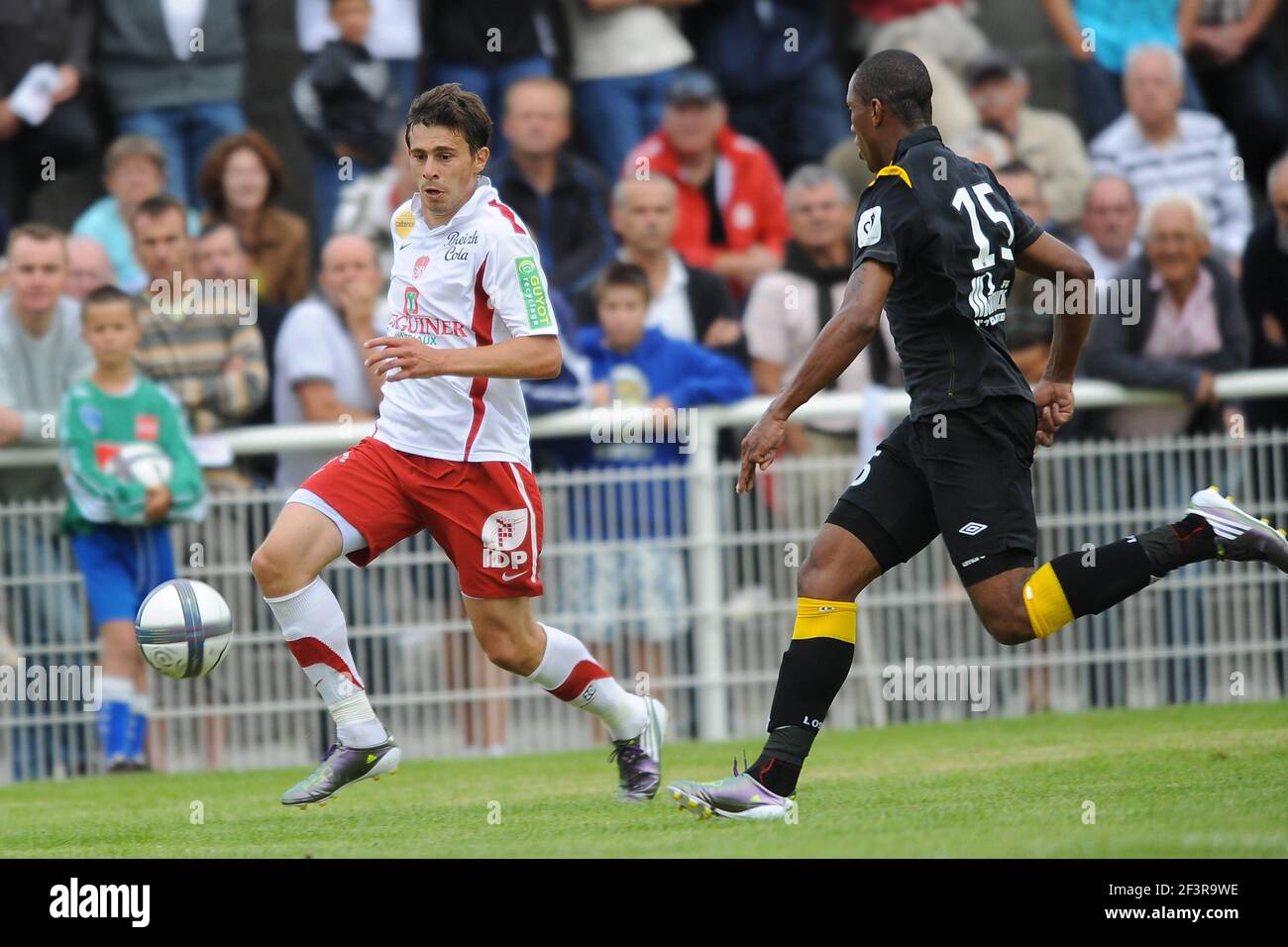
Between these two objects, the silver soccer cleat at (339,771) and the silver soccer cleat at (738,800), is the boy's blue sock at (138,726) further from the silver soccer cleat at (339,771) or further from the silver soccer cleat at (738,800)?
the silver soccer cleat at (738,800)

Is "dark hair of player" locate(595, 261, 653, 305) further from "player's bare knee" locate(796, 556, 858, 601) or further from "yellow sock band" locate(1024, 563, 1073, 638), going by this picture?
"yellow sock band" locate(1024, 563, 1073, 638)

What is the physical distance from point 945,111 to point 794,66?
3.60 feet

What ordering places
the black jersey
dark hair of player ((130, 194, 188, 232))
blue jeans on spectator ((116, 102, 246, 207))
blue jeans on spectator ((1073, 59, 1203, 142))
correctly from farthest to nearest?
blue jeans on spectator ((1073, 59, 1203, 142)) < blue jeans on spectator ((116, 102, 246, 207)) < dark hair of player ((130, 194, 188, 232)) < the black jersey

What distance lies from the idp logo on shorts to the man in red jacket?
18.2ft

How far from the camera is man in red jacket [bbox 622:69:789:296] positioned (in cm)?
1316

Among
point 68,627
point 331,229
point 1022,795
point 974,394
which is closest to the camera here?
point 974,394

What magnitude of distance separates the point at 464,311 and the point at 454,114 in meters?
0.72

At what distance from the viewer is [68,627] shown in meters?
11.4

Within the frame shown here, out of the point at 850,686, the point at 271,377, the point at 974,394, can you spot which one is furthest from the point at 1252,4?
the point at 974,394

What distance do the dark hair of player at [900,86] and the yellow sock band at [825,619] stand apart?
1672 millimetres

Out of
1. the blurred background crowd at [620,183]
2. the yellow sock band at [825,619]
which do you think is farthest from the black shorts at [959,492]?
the blurred background crowd at [620,183]

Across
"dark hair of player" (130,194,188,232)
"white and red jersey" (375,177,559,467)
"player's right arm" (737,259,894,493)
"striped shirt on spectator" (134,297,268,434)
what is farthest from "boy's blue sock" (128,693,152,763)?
"player's right arm" (737,259,894,493)

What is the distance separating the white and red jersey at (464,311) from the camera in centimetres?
769

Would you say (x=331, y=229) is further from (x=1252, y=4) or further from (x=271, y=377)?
(x=1252, y=4)
